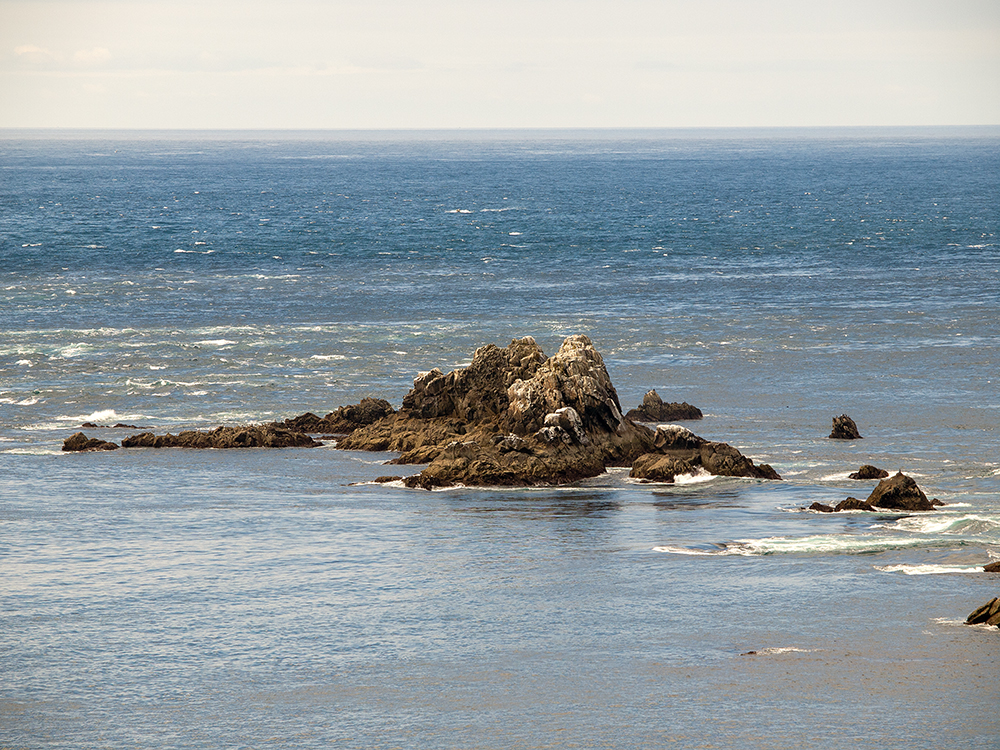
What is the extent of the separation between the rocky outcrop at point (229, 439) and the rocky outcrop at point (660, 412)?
12.1m

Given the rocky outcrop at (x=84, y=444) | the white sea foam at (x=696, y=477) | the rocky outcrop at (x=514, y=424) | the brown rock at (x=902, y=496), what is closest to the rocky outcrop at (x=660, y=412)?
the rocky outcrop at (x=514, y=424)

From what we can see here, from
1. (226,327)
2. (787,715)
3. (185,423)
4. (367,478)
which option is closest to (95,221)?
(226,327)

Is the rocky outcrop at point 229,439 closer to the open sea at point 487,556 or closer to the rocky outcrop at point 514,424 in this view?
the open sea at point 487,556

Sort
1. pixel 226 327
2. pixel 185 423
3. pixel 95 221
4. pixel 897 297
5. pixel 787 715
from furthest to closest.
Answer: pixel 95 221 → pixel 897 297 → pixel 226 327 → pixel 185 423 → pixel 787 715

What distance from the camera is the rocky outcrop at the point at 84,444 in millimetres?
47844

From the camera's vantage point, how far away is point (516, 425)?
145 feet

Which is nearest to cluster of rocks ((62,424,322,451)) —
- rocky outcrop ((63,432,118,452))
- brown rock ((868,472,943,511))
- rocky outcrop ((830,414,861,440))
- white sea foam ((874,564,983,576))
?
rocky outcrop ((63,432,118,452))

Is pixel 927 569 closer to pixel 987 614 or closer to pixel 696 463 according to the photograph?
pixel 987 614

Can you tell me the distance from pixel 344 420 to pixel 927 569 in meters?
24.5

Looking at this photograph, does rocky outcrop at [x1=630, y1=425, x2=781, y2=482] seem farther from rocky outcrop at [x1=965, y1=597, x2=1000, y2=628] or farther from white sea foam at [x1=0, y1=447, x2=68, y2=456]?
white sea foam at [x1=0, y1=447, x2=68, y2=456]

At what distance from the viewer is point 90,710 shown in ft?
79.5

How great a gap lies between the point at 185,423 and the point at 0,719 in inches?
1187

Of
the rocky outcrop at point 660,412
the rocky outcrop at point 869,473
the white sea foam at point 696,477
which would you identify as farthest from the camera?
the rocky outcrop at point 660,412

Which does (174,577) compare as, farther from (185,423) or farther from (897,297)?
(897,297)
